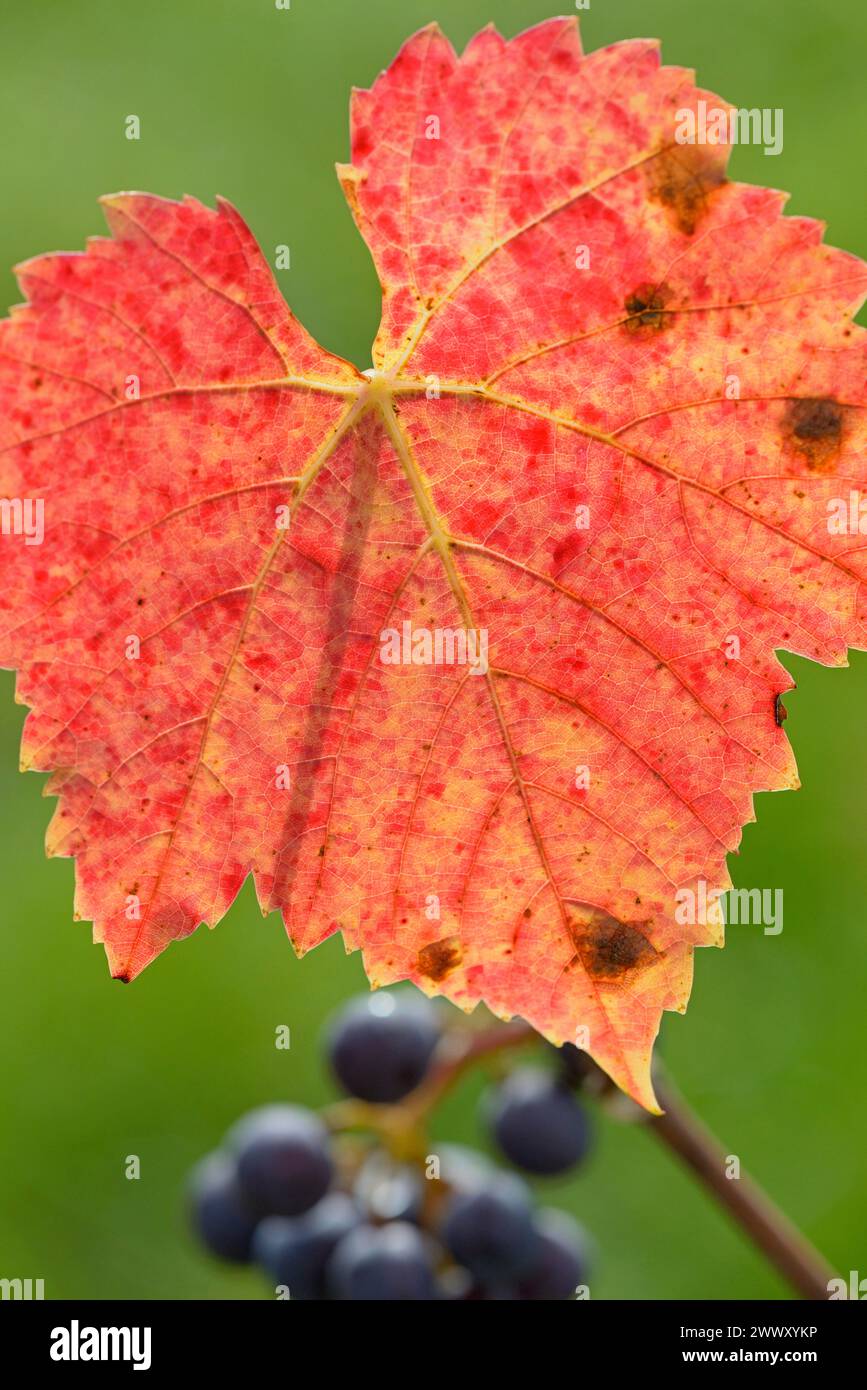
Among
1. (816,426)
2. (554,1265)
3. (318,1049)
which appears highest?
(816,426)

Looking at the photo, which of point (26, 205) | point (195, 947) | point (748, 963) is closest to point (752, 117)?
point (26, 205)

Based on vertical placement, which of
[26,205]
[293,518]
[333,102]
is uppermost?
[333,102]

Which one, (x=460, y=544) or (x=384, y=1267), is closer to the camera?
(x=460, y=544)

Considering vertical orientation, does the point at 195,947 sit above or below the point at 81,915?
above

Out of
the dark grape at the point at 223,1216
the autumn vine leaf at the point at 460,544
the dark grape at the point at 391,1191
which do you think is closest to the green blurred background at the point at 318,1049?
the dark grape at the point at 223,1216

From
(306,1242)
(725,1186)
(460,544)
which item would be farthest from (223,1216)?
(460,544)

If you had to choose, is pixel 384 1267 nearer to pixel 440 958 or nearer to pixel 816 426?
pixel 440 958
